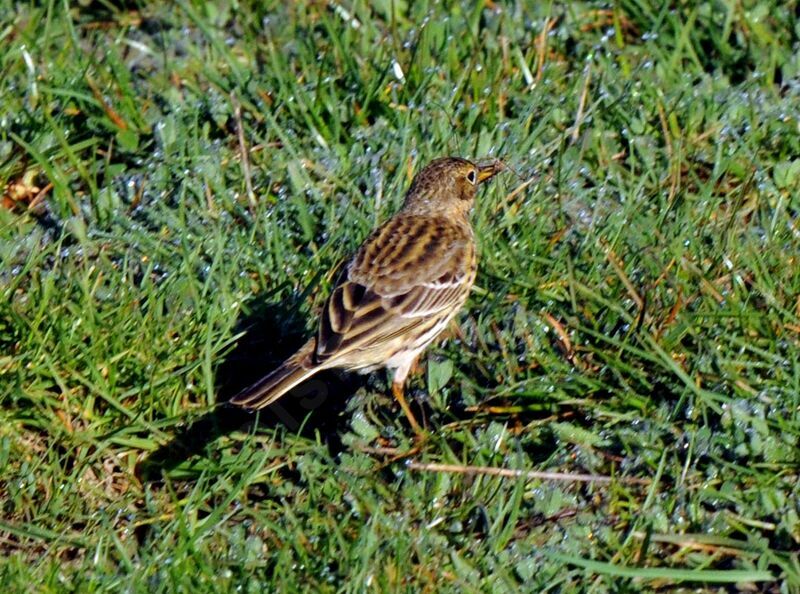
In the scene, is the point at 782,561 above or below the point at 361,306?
below

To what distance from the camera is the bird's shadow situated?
6137 mm

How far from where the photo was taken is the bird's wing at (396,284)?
5871 millimetres

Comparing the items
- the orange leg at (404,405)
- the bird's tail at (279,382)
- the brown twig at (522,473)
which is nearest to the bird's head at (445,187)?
the orange leg at (404,405)

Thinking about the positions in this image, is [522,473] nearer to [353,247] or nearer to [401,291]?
[401,291]

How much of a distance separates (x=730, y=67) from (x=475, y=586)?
142 inches

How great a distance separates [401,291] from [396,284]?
0.04 m

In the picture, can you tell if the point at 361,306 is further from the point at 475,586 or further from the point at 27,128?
the point at 27,128

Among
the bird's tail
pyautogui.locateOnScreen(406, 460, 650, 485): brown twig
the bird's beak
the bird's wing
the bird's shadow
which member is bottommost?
the bird's shadow

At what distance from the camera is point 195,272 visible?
21.7ft

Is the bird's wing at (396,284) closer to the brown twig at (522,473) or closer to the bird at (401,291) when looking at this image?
the bird at (401,291)

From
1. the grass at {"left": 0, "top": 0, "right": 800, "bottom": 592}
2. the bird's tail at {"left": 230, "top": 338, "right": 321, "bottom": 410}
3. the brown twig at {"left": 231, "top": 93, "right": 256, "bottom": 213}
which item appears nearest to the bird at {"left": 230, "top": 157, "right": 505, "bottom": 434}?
the bird's tail at {"left": 230, "top": 338, "right": 321, "bottom": 410}

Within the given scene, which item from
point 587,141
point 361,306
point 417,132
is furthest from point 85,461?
point 587,141

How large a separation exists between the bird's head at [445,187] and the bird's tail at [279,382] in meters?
1.00

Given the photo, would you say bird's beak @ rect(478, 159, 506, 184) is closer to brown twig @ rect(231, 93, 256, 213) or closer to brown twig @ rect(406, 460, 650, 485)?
brown twig @ rect(231, 93, 256, 213)
